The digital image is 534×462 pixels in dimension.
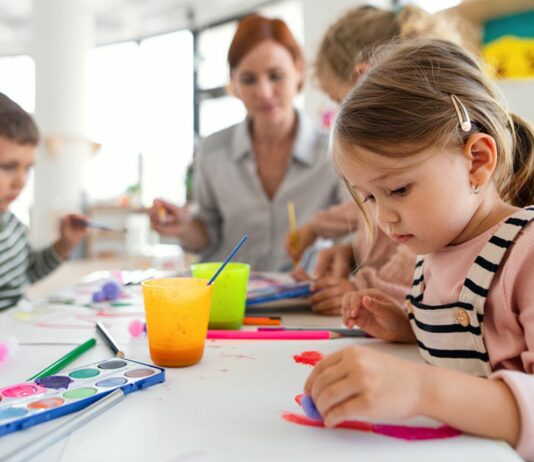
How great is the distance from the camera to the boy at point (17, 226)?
0.98 m

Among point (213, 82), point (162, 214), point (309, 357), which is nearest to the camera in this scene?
point (309, 357)

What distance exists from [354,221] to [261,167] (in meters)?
0.47

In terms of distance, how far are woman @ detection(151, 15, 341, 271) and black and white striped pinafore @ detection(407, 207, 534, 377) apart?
2.82 ft

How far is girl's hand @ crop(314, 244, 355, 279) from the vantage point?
3.26 ft

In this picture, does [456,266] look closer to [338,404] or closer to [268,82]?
[338,404]

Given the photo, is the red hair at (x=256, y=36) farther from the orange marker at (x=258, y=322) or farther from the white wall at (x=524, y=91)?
the orange marker at (x=258, y=322)

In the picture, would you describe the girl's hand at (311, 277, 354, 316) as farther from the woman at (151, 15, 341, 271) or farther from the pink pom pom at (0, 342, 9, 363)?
the woman at (151, 15, 341, 271)

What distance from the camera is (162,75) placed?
564 centimetres

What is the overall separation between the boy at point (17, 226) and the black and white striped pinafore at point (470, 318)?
73 cm

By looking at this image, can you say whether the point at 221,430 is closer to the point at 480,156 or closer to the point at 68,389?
the point at 68,389

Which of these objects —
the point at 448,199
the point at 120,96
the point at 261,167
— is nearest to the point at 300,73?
the point at 261,167

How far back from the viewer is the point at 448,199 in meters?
0.53

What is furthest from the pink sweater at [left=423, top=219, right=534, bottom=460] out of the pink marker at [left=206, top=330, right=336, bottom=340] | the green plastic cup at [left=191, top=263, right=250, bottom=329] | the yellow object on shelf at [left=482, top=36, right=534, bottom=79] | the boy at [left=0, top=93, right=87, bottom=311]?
the yellow object on shelf at [left=482, top=36, right=534, bottom=79]

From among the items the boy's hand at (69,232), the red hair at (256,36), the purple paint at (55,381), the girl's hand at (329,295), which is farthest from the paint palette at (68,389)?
the red hair at (256,36)
